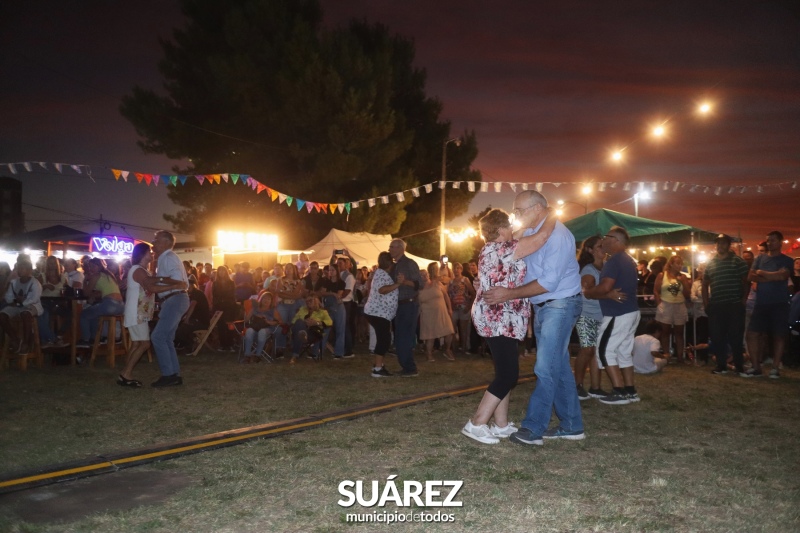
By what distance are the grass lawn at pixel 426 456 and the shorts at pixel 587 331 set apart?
2.16ft

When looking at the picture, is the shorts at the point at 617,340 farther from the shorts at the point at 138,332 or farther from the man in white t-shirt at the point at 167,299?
the shorts at the point at 138,332

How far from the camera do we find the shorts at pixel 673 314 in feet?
37.7

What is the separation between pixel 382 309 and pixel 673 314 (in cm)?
534

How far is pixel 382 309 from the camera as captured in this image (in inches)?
368

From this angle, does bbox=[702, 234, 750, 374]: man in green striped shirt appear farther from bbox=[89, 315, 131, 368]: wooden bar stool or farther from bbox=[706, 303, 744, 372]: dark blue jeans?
bbox=[89, 315, 131, 368]: wooden bar stool

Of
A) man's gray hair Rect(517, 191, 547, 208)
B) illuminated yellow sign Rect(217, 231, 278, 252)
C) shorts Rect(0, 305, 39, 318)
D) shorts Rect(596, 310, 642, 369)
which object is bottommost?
shorts Rect(596, 310, 642, 369)

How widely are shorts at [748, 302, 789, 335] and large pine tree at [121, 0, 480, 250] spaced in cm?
2100

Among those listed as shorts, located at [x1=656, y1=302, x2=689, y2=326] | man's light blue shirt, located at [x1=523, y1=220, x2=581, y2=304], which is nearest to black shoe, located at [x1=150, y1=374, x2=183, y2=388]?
man's light blue shirt, located at [x1=523, y1=220, x2=581, y2=304]

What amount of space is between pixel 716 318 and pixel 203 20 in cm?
2807

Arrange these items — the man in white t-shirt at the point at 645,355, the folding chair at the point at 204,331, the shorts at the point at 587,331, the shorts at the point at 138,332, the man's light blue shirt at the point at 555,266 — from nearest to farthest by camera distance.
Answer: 1. the man's light blue shirt at the point at 555,266
2. the shorts at the point at 587,331
3. the shorts at the point at 138,332
4. the man in white t-shirt at the point at 645,355
5. the folding chair at the point at 204,331

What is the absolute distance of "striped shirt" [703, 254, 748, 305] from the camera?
9.77 meters

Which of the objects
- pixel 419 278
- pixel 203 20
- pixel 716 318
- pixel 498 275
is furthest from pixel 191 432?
pixel 203 20

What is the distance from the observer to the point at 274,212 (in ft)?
105

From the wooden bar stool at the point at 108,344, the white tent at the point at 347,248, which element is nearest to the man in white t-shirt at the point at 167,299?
the wooden bar stool at the point at 108,344
